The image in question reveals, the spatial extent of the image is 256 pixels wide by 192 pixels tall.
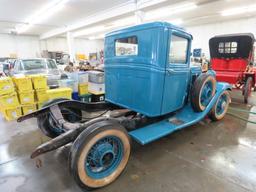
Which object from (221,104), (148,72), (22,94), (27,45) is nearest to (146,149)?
(148,72)

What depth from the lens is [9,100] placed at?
381 centimetres

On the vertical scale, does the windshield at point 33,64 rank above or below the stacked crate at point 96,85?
above

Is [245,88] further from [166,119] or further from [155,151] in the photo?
[155,151]

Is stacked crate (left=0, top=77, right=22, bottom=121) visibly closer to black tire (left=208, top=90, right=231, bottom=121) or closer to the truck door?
the truck door

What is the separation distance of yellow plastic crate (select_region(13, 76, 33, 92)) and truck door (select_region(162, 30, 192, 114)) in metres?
3.37

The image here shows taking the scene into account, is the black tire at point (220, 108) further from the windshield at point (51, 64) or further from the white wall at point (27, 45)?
the white wall at point (27, 45)

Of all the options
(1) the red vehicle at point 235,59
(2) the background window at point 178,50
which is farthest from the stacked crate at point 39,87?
(1) the red vehicle at point 235,59

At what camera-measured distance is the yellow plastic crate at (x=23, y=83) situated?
12.6ft

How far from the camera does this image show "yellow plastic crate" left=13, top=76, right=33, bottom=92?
152 inches

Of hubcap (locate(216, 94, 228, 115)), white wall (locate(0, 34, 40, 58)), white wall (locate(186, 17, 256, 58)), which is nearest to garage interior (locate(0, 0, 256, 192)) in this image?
hubcap (locate(216, 94, 228, 115))

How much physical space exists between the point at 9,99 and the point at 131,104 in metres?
3.10

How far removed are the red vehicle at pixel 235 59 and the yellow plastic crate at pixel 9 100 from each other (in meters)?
6.17

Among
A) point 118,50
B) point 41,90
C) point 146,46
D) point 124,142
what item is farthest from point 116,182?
point 41,90

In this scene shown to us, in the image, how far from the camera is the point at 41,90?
4113 mm
